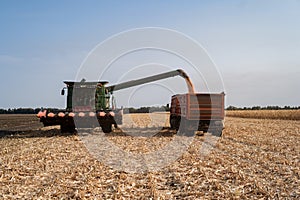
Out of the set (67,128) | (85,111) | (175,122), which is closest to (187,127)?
(175,122)

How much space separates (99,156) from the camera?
38.7 ft

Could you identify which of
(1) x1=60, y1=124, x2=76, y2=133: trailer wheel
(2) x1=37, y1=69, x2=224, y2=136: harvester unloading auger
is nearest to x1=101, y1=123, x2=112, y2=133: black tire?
(2) x1=37, y1=69, x2=224, y2=136: harvester unloading auger

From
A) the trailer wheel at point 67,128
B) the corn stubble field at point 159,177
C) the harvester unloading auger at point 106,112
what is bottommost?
the corn stubble field at point 159,177

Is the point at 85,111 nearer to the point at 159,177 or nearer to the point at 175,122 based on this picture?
the point at 175,122

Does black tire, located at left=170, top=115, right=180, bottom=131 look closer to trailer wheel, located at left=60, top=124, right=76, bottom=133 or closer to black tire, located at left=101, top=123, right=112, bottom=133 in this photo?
black tire, located at left=101, top=123, right=112, bottom=133

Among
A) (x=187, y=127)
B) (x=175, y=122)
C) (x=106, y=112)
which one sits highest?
(x=106, y=112)

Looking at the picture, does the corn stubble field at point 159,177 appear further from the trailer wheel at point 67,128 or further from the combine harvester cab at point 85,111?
the trailer wheel at point 67,128

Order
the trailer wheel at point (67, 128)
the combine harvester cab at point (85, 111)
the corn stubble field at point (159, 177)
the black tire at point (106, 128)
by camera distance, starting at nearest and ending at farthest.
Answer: the corn stubble field at point (159, 177) < the combine harvester cab at point (85, 111) < the trailer wheel at point (67, 128) < the black tire at point (106, 128)

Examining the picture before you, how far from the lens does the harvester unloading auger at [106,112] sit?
61.9 feet

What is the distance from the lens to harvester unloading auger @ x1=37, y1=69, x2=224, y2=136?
1888 cm

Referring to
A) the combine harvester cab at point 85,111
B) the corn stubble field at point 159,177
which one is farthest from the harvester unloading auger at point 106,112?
the corn stubble field at point 159,177

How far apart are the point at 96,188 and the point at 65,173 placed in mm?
1803

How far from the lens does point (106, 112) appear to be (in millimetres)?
19250

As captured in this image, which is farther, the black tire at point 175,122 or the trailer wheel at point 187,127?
the black tire at point 175,122
